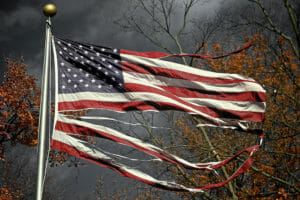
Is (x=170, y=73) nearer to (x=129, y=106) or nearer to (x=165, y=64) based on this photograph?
(x=165, y=64)

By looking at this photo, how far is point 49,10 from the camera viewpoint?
4.71 metres

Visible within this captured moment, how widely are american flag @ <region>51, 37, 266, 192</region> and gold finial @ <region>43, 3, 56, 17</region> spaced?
518 mm

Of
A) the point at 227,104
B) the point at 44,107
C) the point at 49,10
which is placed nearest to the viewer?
the point at 44,107

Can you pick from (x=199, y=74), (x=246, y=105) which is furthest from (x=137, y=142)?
(x=246, y=105)

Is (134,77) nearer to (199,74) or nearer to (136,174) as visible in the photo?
(199,74)

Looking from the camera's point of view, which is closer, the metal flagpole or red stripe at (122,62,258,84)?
the metal flagpole

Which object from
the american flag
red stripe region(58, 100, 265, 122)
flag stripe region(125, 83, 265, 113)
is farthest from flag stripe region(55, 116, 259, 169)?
flag stripe region(125, 83, 265, 113)

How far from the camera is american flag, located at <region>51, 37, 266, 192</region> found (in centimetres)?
440

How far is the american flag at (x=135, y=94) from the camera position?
4402 millimetres

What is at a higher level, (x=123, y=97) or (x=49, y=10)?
(x=49, y=10)

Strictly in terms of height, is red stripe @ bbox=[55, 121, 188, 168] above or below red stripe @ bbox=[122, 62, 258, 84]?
below

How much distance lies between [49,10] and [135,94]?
6.98 ft

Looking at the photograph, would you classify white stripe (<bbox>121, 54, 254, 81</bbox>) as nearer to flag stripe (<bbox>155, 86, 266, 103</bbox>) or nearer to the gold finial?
flag stripe (<bbox>155, 86, 266, 103</bbox>)

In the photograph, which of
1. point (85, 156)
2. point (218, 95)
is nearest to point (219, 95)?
point (218, 95)
